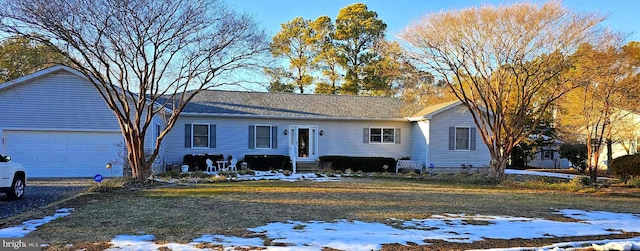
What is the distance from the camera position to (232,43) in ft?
51.6

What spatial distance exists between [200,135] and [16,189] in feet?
36.2

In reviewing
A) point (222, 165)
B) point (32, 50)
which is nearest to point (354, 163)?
point (222, 165)

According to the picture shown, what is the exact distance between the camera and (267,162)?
21.9m

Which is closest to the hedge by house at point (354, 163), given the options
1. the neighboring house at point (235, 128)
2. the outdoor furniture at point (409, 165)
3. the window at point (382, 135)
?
the neighboring house at point (235, 128)

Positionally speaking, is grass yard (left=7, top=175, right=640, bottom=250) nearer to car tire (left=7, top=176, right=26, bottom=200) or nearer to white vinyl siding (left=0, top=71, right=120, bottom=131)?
car tire (left=7, top=176, right=26, bottom=200)

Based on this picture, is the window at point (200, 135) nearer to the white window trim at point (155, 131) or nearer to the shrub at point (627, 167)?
the white window trim at point (155, 131)

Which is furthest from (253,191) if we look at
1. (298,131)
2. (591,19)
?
(591,19)

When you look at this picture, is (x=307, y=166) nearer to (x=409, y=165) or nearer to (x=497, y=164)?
(x=409, y=165)

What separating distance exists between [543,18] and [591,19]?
5.00ft

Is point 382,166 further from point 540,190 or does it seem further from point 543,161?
point 543,161

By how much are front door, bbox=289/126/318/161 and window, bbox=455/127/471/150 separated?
22.5ft

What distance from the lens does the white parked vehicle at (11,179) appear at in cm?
1055

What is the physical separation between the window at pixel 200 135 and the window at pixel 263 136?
2.30 m

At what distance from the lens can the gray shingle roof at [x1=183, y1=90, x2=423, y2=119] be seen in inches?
890
